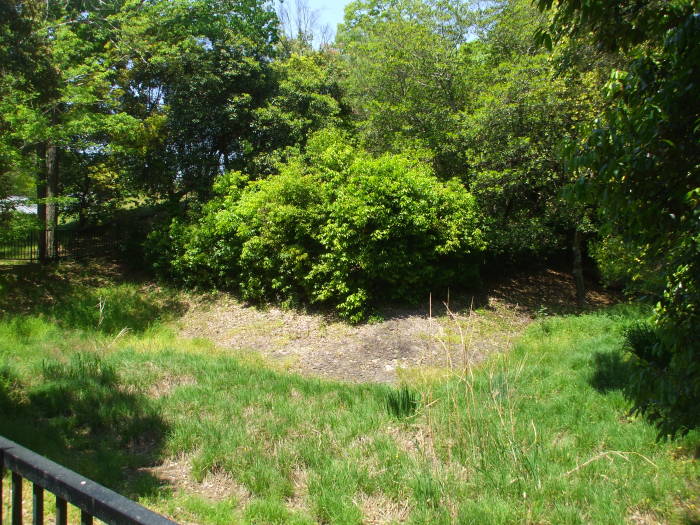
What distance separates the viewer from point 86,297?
1392 cm

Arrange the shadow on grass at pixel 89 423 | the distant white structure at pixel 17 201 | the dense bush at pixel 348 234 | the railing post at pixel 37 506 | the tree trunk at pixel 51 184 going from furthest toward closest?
the tree trunk at pixel 51 184 → the distant white structure at pixel 17 201 → the dense bush at pixel 348 234 → the shadow on grass at pixel 89 423 → the railing post at pixel 37 506

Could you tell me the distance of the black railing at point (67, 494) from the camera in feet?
5.10

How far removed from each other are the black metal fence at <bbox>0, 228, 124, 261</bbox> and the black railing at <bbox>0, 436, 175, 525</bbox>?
1448 cm

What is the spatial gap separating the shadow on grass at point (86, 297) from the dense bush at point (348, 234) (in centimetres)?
219

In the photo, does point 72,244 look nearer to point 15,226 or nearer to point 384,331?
point 15,226

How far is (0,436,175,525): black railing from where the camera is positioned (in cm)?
155

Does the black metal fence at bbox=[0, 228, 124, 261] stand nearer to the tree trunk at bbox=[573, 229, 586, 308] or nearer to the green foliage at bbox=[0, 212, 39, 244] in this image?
the green foliage at bbox=[0, 212, 39, 244]

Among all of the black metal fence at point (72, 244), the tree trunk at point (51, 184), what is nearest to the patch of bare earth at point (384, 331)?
the black metal fence at point (72, 244)

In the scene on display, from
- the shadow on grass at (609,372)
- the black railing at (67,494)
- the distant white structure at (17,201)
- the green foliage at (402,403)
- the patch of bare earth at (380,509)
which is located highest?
the distant white structure at (17,201)

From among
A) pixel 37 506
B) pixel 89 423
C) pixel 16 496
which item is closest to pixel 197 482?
pixel 89 423

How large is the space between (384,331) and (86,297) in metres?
8.44

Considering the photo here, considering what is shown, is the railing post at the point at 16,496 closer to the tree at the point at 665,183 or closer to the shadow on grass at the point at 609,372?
the tree at the point at 665,183

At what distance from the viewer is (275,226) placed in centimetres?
1266

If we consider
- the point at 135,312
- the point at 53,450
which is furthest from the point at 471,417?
the point at 135,312
